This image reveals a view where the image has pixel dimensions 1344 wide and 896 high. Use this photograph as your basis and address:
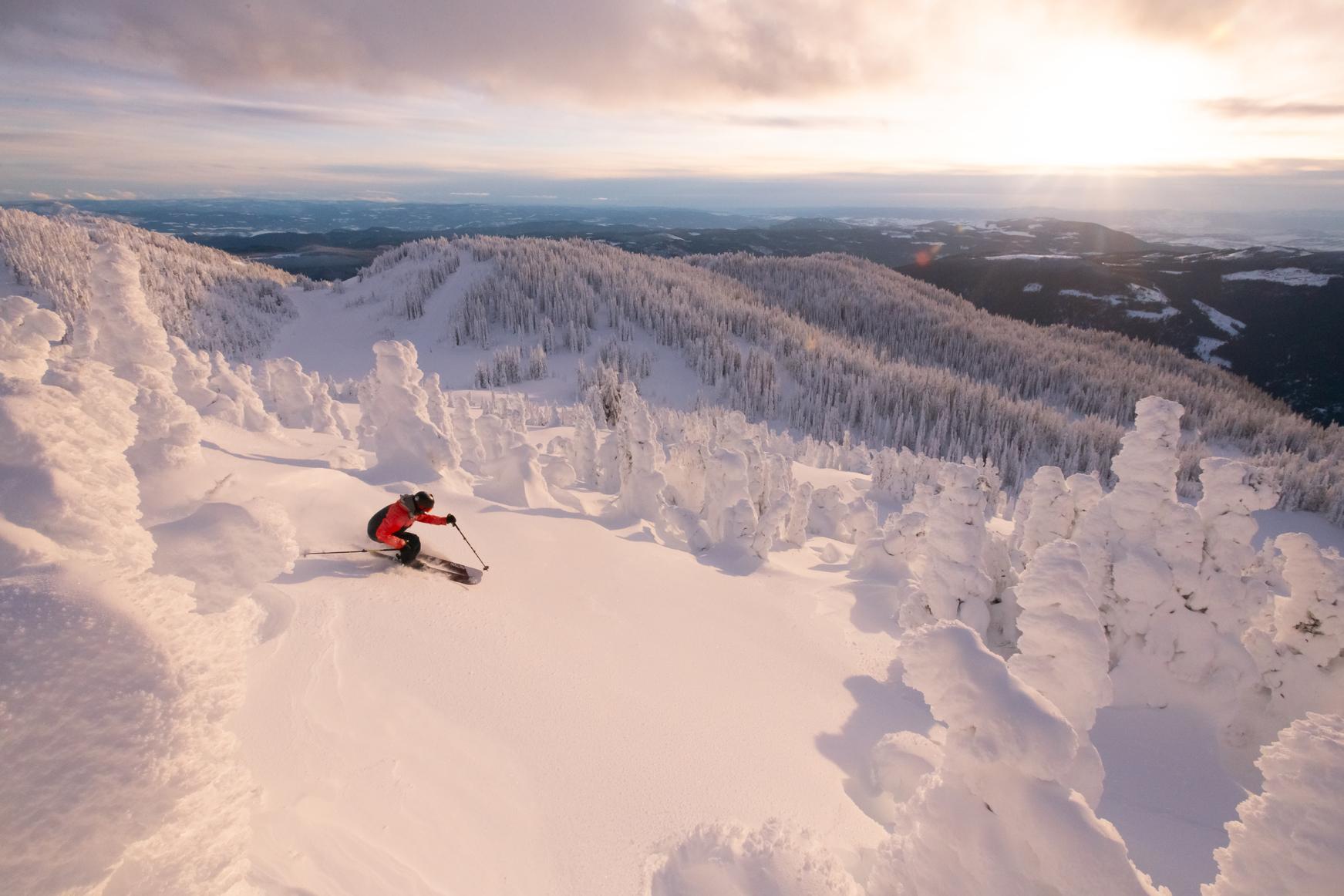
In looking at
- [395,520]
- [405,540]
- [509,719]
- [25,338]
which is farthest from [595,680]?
[25,338]

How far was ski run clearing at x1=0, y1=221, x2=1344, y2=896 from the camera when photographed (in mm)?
2467

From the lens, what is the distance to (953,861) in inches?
126

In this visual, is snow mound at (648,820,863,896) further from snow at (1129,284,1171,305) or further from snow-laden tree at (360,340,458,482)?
snow at (1129,284,1171,305)

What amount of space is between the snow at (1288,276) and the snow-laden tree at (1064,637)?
655 ft

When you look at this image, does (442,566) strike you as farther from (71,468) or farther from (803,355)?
(803,355)

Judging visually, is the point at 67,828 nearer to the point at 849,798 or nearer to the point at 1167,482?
the point at 849,798

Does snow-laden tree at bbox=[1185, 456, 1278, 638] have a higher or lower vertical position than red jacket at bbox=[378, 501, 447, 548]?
lower

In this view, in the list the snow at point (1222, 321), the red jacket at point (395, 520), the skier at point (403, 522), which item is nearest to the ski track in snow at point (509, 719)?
the skier at point (403, 522)

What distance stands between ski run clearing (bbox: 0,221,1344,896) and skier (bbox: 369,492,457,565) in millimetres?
327

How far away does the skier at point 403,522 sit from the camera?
23.8 feet

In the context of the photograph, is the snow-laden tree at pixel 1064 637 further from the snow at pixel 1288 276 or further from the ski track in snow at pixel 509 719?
the snow at pixel 1288 276

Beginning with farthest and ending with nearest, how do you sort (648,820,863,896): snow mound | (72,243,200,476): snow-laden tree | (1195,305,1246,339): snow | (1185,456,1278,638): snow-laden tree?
(1195,305,1246,339): snow → (72,243,200,476): snow-laden tree → (1185,456,1278,638): snow-laden tree → (648,820,863,896): snow mound

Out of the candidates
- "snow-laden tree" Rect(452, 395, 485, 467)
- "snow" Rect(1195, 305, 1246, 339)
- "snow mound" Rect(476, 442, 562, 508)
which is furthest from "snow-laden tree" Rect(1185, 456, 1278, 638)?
"snow" Rect(1195, 305, 1246, 339)

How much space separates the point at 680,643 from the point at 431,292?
3739 inches
